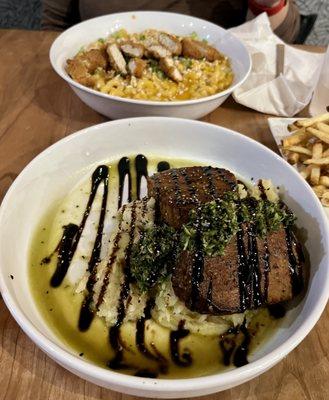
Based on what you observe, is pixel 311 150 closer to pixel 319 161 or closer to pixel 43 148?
pixel 319 161

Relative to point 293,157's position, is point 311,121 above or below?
above

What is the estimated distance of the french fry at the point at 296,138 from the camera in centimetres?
204

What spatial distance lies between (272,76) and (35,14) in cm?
293

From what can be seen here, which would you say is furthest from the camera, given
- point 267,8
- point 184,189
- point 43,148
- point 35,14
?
point 35,14

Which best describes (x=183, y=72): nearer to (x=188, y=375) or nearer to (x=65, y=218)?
(x=65, y=218)

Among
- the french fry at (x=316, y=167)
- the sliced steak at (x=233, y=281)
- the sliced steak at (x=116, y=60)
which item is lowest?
the french fry at (x=316, y=167)

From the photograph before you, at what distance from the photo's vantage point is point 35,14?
437cm

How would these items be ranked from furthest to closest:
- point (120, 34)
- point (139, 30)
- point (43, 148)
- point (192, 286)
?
point (139, 30) < point (120, 34) < point (43, 148) < point (192, 286)

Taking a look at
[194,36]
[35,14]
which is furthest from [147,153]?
[35,14]

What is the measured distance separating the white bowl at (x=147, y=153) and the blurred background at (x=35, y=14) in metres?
2.88

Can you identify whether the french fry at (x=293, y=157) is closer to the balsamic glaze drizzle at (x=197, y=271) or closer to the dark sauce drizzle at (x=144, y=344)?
the balsamic glaze drizzle at (x=197, y=271)

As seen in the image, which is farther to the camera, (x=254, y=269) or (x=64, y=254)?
(x=64, y=254)

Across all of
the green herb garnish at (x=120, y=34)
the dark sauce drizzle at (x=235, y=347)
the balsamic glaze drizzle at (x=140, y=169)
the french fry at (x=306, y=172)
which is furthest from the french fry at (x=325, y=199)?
the green herb garnish at (x=120, y=34)

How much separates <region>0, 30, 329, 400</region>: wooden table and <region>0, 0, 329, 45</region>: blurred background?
4.73 feet
